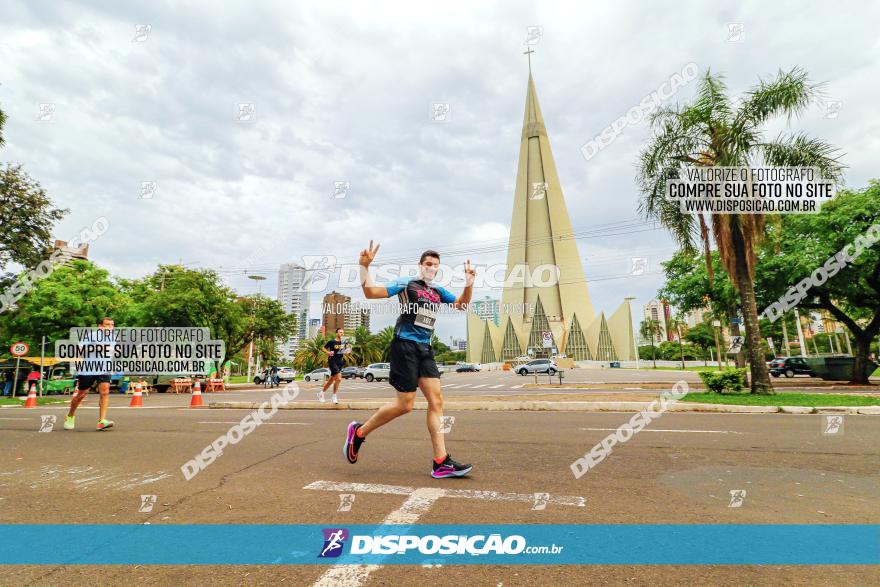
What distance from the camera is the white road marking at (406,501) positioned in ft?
6.98

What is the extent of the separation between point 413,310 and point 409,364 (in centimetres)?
52

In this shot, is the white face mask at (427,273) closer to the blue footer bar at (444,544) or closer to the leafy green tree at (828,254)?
the blue footer bar at (444,544)

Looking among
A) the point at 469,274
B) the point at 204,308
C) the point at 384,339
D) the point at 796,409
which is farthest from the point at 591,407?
the point at 384,339

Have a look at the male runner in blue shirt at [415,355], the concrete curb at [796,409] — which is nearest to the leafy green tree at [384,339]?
the concrete curb at [796,409]

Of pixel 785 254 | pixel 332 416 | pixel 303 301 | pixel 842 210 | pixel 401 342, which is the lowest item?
pixel 332 416

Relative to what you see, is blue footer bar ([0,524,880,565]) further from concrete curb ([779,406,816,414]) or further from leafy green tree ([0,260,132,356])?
leafy green tree ([0,260,132,356])

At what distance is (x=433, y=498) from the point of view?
330 centimetres

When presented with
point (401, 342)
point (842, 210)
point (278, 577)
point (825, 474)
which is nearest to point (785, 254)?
point (842, 210)

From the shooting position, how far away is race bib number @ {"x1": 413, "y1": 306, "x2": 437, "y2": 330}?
13.7 feet

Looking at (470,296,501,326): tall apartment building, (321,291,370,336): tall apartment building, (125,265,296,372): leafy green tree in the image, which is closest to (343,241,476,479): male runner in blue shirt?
(321,291,370,336): tall apartment building

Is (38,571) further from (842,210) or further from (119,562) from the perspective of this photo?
(842,210)

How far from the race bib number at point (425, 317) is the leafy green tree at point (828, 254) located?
16933 millimetres

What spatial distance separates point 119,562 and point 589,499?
298cm

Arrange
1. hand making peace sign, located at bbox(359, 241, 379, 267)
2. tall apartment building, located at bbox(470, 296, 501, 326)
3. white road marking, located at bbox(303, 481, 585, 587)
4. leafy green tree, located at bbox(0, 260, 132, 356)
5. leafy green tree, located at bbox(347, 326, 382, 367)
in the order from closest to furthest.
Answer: white road marking, located at bbox(303, 481, 585, 587), hand making peace sign, located at bbox(359, 241, 379, 267), leafy green tree, located at bbox(0, 260, 132, 356), leafy green tree, located at bbox(347, 326, 382, 367), tall apartment building, located at bbox(470, 296, 501, 326)
